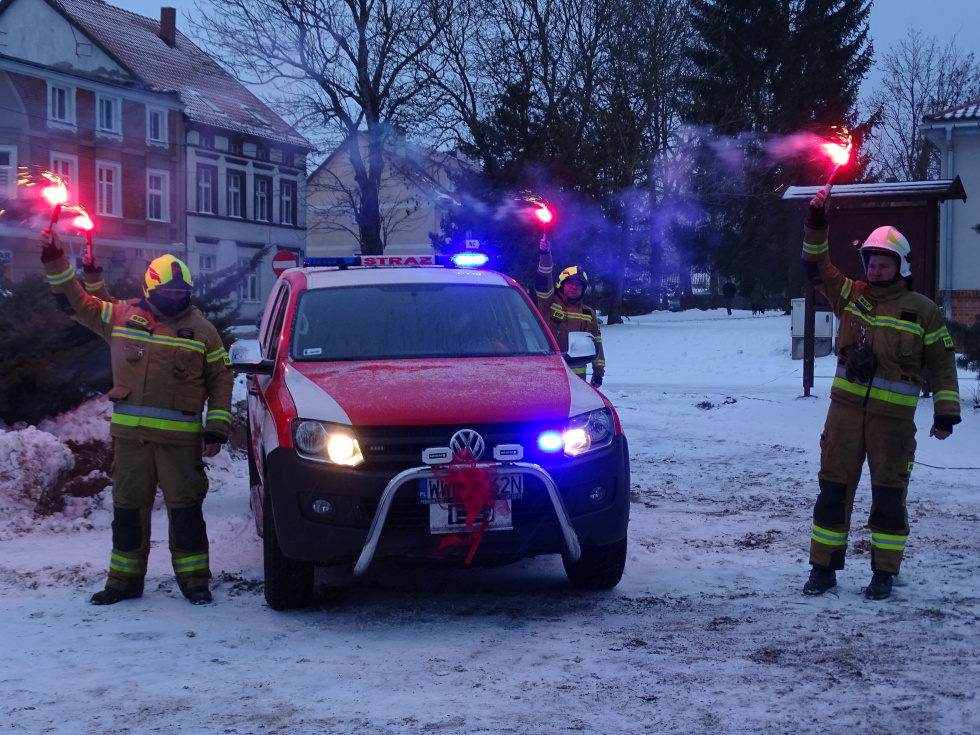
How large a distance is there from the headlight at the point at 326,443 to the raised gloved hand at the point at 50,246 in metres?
1.70

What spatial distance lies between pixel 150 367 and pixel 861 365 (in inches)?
146

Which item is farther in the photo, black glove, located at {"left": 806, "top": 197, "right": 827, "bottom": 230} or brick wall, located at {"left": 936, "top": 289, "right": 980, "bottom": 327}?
brick wall, located at {"left": 936, "top": 289, "right": 980, "bottom": 327}

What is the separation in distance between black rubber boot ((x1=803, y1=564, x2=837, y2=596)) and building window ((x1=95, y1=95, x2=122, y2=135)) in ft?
129

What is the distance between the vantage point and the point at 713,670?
481 cm

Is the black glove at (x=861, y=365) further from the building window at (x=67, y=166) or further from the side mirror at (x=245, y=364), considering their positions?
the building window at (x=67, y=166)

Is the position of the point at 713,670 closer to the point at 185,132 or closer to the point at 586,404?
the point at 586,404

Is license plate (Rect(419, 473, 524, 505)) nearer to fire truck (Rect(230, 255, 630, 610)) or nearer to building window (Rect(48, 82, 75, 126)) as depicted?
fire truck (Rect(230, 255, 630, 610))

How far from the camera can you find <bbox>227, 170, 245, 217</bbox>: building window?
48438mm

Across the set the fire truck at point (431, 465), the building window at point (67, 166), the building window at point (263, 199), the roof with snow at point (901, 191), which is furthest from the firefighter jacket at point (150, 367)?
the building window at point (263, 199)

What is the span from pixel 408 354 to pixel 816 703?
302cm

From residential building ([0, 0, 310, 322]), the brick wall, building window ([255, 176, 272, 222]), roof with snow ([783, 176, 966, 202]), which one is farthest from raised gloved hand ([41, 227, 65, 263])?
building window ([255, 176, 272, 222])

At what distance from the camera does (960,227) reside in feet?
82.9

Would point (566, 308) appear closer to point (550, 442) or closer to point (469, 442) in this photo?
point (550, 442)

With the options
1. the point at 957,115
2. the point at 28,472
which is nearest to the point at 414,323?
the point at 28,472
